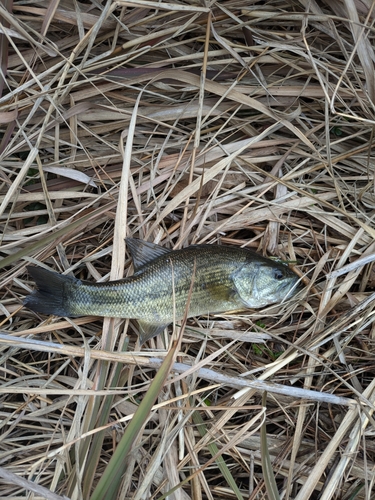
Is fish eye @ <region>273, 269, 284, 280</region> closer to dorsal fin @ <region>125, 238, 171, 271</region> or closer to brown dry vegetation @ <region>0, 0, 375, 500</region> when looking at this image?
brown dry vegetation @ <region>0, 0, 375, 500</region>

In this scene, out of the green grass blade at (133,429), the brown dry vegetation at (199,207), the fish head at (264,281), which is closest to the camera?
the green grass blade at (133,429)

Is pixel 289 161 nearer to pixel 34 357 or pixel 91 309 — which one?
pixel 91 309

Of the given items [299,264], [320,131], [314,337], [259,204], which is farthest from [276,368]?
[320,131]

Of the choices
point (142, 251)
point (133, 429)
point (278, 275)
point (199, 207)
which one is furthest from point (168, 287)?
point (133, 429)

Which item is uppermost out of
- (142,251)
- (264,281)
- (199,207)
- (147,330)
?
(199,207)

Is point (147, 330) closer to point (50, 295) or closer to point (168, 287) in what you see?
point (168, 287)

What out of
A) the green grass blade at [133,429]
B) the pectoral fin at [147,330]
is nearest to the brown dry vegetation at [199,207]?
the pectoral fin at [147,330]

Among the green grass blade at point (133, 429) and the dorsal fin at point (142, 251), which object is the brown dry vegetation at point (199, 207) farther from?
the green grass blade at point (133, 429)

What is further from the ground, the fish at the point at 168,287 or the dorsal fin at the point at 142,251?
the dorsal fin at the point at 142,251
